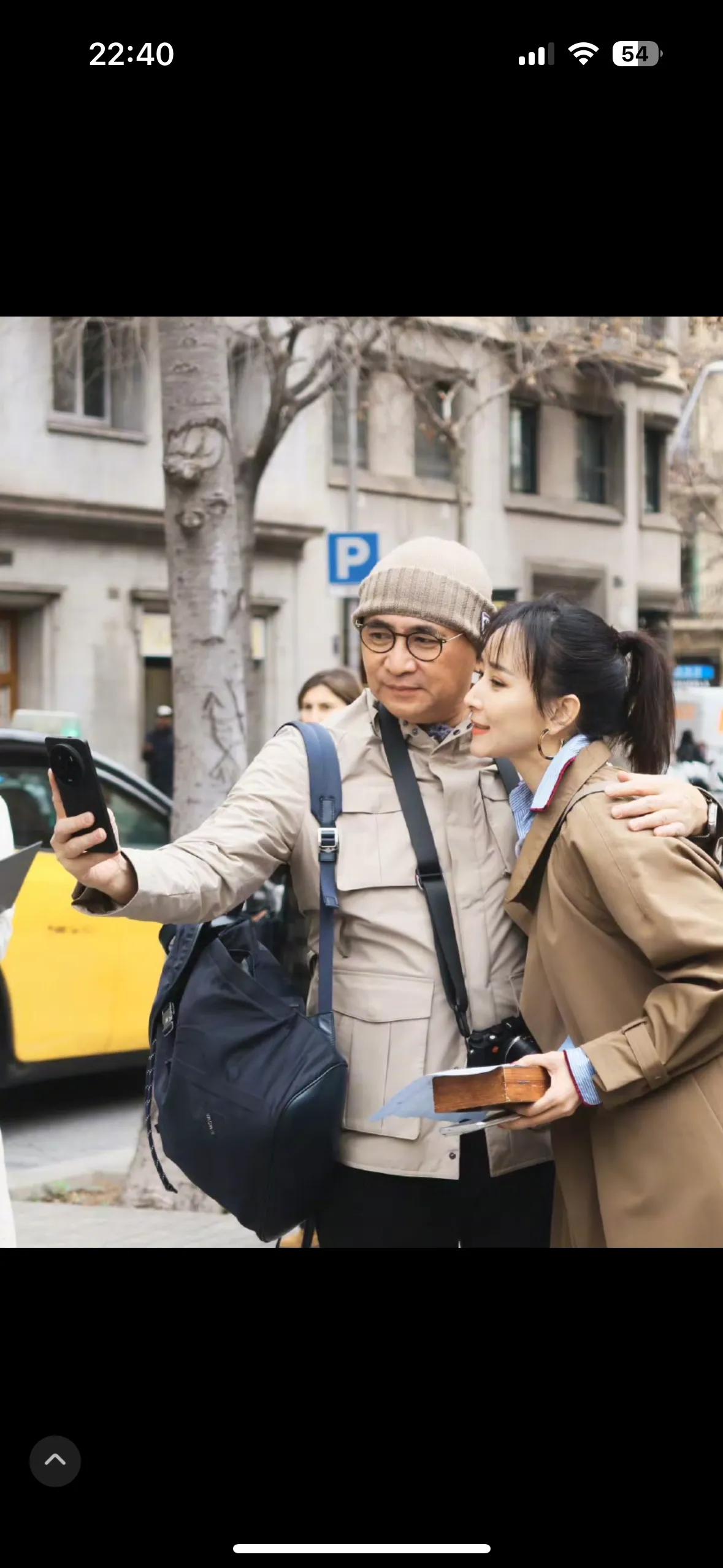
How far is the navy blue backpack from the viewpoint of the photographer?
2.28 metres

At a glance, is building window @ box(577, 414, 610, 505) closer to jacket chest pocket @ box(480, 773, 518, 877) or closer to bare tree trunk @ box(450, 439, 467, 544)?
bare tree trunk @ box(450, 439, 467, 544)

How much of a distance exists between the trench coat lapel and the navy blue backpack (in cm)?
32

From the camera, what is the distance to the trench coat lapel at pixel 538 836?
7.00 ft

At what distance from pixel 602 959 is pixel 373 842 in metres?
0.49

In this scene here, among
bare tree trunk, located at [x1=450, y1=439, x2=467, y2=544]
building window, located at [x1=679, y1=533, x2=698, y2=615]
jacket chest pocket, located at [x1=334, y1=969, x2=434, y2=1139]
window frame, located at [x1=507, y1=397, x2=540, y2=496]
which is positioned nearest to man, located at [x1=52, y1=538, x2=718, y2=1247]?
jacket chest pocket, located at [x1=334, y1=969, x2=434, y2=1139]

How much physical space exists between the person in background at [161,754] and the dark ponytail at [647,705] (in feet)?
52.4

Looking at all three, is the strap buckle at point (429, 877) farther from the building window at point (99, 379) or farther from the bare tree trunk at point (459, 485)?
the bare tree trunk at point (459, 485)

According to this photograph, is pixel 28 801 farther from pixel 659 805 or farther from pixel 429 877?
pixel 659 805
